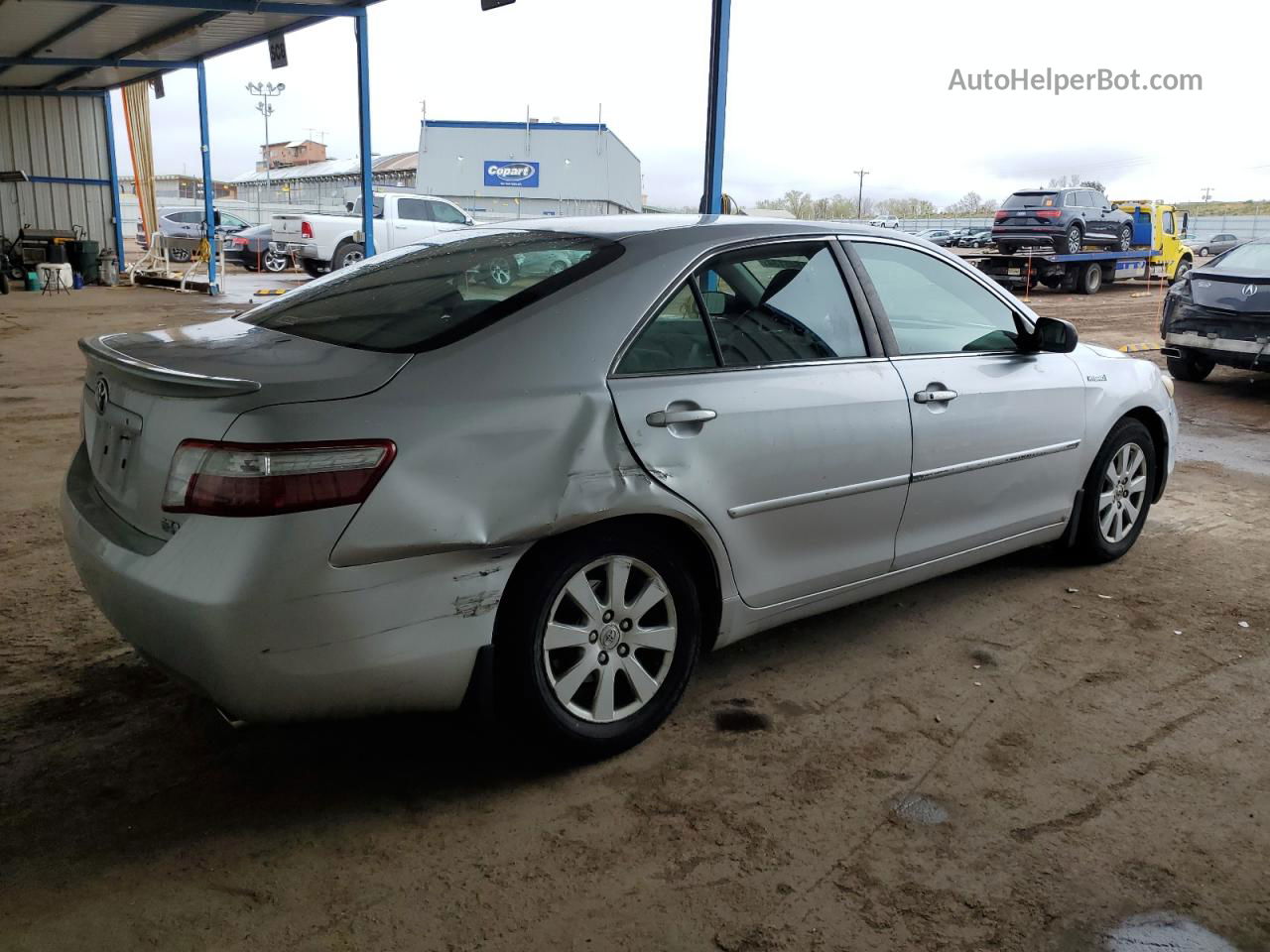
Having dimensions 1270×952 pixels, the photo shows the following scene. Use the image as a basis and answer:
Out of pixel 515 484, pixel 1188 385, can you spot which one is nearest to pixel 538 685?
pixel 515 484

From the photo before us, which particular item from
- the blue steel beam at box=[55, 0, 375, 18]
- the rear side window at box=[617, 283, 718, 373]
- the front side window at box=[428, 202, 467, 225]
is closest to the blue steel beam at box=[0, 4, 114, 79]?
the blue steel beam at box=[55, 0, 375, 18]

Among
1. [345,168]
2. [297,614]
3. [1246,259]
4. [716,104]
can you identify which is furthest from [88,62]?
[345,168]

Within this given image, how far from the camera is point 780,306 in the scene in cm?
357

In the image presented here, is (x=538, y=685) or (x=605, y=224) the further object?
(x=605, y=224)

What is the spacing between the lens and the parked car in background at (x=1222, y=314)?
391 inches

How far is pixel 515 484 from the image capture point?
2.74 metres

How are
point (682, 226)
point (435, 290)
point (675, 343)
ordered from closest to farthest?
1. point (675, 343)
2. point (435, 290)
3. point (682, 226)

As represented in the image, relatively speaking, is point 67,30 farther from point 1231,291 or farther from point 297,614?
point 297,614

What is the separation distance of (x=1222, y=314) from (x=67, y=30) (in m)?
16.5

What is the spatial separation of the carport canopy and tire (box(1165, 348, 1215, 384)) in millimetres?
11024

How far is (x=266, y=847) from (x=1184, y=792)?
248cm

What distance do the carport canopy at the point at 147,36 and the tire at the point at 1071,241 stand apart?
14.6 meters

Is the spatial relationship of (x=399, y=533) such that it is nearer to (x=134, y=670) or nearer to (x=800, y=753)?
(x=800, y=753)

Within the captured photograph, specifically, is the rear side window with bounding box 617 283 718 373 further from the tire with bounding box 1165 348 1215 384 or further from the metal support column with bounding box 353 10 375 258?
the metal support column with bounding box 353 10 375 258
